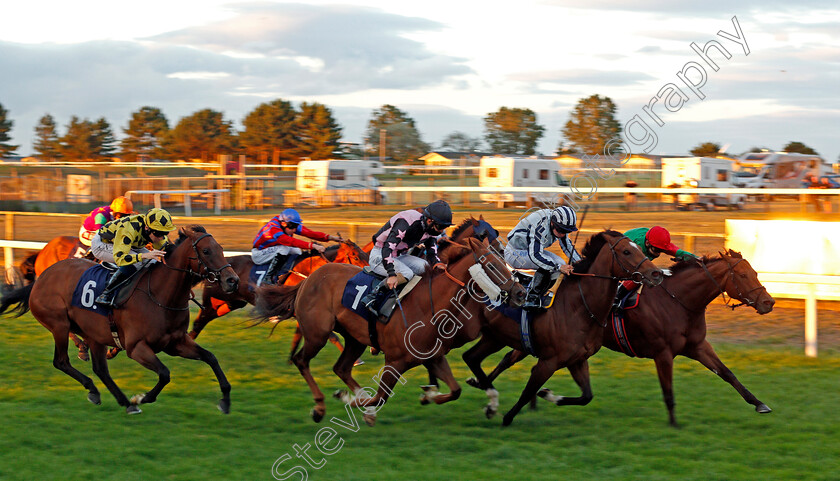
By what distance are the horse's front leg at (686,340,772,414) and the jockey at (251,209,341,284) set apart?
3672 millimetres

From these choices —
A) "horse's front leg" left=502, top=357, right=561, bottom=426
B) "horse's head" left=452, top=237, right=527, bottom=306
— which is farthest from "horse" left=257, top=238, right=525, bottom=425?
"horse's front leg" left=502, top=357, right=561, bottom=426

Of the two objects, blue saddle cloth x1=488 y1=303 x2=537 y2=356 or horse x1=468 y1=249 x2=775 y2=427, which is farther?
horse x1=468 y1=249 x2=775 y2=427

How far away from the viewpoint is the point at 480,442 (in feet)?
16.4

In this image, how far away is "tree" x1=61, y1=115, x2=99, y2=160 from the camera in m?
46.2

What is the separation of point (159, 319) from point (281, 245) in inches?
96.3

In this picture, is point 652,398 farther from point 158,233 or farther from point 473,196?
point 473,196

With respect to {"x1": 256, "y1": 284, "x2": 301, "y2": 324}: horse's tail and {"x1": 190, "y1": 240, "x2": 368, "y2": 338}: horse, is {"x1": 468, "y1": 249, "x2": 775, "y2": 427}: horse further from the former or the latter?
{"x1": 190, "y1": 240, "x2": 368, "y2": 338}: horse

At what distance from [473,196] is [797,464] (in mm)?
16396

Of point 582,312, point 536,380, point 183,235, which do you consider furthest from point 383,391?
point 183,235

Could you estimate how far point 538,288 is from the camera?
18.2 ft

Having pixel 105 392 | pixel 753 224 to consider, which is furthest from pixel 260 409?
pixel 753 224

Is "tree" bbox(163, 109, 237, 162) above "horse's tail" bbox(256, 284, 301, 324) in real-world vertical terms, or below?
above

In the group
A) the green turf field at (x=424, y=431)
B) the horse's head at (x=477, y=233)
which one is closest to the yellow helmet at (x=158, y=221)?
the green turf field at (x=424, y=431)

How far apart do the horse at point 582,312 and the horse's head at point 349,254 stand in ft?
9.04
